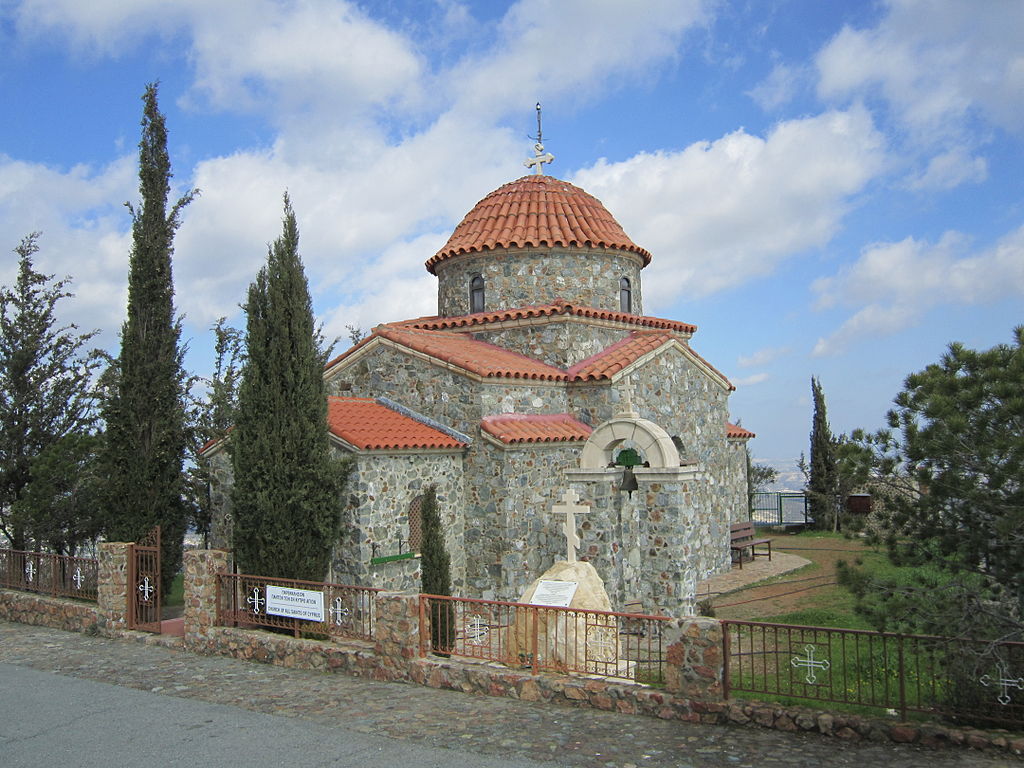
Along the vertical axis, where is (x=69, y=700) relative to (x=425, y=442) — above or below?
below

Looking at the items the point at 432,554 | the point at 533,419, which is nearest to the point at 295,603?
the point at 432,554

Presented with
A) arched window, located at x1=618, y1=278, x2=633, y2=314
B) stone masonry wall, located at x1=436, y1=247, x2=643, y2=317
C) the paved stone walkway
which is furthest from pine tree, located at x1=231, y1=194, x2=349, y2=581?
arched window, located at x1=618, y1=278, x2=633, y2=314

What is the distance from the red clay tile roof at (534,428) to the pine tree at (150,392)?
552 centimetres

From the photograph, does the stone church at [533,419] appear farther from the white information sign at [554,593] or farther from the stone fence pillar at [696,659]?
the stone fence pillar at [696,659]

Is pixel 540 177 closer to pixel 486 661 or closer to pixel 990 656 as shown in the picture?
pixel 486 661

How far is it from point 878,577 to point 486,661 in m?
4.02

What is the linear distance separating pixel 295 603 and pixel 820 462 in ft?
73.7

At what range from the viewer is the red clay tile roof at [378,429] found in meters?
12.4

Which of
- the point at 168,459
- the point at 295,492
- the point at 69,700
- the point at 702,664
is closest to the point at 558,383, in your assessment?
the point at 295,492

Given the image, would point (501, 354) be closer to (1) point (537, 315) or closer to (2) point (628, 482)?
(1) point (537, 315)

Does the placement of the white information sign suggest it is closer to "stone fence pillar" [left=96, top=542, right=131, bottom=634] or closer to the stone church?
the stone church

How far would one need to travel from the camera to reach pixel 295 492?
36.9ft

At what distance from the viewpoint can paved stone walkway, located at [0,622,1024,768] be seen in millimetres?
6156

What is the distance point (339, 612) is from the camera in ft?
31.9
